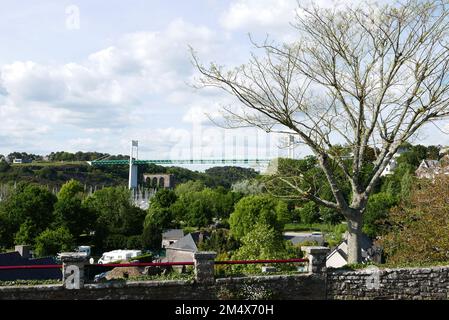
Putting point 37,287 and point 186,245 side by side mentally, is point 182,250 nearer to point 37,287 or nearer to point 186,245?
point 186,245

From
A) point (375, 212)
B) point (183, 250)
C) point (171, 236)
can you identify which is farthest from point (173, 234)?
point (375, 212)

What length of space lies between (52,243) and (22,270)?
24.0 m

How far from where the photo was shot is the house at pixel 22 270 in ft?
63.3

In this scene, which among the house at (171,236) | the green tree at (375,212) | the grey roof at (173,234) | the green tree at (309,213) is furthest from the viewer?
the green tree at (309,213)

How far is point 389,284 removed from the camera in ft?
33.6

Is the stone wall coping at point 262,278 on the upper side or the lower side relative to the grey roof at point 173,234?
upper

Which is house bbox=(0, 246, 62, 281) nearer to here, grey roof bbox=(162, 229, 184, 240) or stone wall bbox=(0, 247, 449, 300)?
stone wall bbox=(0, 247, 449, 300)

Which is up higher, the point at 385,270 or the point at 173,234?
the point at 385,270

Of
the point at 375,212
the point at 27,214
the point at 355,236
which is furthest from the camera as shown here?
the point at 375,212

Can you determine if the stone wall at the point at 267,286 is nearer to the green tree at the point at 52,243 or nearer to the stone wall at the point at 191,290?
the stone wall at the point at 191,290

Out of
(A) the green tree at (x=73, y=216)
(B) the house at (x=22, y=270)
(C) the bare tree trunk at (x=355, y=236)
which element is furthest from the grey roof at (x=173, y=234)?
(C) the bare tree trunk at (x=355, y=236)

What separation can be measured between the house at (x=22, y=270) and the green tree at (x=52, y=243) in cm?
1523

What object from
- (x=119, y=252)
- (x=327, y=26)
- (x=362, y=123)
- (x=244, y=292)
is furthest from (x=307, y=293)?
(x=119, y=252)
